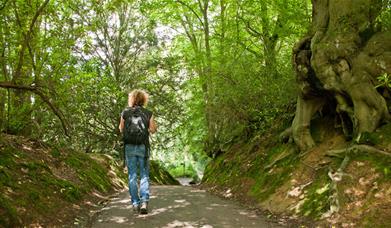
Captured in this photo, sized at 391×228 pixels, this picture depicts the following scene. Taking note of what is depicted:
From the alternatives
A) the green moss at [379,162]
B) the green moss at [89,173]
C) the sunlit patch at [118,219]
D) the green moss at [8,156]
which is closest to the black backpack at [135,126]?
the sunlit patch at [118,219]

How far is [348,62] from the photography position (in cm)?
795

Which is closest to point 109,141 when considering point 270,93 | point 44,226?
point 270,93

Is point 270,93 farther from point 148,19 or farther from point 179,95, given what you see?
point 148,19

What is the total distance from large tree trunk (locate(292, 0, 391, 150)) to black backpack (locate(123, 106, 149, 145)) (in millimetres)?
3937

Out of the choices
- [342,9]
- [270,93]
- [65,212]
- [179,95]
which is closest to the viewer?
[65,212]

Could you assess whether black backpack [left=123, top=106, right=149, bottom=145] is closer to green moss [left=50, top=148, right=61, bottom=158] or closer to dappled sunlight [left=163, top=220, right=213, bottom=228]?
dappled sunlight [left=163, top=220, right=213, bottom=228]

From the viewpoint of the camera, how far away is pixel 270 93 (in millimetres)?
11844

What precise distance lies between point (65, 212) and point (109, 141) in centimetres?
1378

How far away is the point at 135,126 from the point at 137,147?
395 mm

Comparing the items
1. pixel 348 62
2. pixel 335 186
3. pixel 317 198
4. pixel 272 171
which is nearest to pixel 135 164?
pixel 317 198

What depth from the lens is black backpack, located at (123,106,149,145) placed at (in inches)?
277

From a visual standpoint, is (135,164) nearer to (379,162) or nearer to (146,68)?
(379,162)

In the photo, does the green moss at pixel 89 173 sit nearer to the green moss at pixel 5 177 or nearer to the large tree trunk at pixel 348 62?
the green moss at pixel 5 177

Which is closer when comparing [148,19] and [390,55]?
[390,55]
